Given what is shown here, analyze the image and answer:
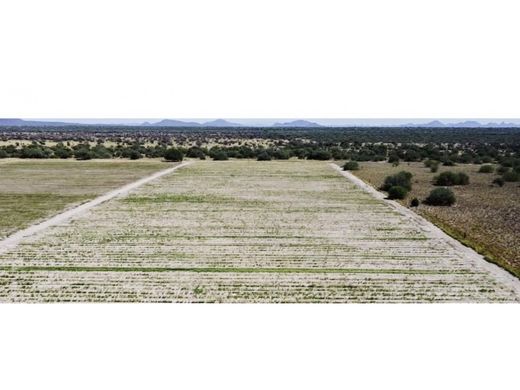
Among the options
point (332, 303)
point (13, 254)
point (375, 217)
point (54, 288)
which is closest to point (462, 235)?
point (375, 217)

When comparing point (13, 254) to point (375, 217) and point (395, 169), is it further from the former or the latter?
point (395, 169)

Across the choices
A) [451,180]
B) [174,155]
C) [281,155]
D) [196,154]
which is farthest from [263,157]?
[451,180]

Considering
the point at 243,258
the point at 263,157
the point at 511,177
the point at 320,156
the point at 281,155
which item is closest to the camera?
the point at 243,258

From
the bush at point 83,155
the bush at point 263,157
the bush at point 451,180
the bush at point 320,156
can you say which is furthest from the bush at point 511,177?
the bush at point 83,155

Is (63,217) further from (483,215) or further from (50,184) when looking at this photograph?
(483,215)

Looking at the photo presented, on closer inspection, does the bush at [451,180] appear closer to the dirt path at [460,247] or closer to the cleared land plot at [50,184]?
the dirt path at [460,247]

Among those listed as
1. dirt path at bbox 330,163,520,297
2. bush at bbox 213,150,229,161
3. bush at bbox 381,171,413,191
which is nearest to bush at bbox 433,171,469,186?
bush at bbox 381,171,413,191
